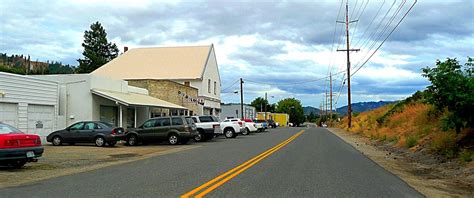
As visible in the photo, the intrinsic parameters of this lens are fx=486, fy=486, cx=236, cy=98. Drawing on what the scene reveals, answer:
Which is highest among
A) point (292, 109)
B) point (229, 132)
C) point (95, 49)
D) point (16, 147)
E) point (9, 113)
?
point (95, 49)

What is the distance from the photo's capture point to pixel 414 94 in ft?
131

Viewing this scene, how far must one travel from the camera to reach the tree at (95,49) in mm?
84438

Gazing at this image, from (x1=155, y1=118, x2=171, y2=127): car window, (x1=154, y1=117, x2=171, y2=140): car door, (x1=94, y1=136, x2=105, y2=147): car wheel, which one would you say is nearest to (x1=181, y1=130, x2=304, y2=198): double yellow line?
(x1=94, y1=136, x2=105, y2=147): car wheel

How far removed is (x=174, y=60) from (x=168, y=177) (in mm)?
46647

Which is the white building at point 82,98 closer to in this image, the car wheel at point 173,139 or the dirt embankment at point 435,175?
the car wheel at point 173,139

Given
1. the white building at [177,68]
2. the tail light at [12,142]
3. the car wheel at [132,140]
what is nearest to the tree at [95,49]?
the white building at [177,68]

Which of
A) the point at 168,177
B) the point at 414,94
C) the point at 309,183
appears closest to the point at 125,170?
the point at 168,177

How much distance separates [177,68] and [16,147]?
4276cm

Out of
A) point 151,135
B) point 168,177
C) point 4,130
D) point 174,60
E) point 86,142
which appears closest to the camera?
point 168,177

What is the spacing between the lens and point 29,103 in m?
25.0

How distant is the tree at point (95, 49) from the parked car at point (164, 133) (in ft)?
196

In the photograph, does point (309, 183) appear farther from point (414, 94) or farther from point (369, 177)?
point (414, 94)

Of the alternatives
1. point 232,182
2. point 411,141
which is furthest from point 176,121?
point 232,182

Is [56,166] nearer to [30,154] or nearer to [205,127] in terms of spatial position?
[30,154]
